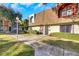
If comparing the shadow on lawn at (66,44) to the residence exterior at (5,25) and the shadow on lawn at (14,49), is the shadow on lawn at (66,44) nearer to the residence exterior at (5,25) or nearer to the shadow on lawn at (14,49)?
A: the shadow on lawn at (14,49)

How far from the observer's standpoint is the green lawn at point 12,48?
2434mm

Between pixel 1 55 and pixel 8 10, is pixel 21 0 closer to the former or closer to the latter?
pixel 8 10

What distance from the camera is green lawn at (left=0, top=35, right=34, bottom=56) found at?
243 cm

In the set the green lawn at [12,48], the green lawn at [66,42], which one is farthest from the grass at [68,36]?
the green lawn at [12,48]

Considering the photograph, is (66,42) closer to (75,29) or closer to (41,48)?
(75,29)

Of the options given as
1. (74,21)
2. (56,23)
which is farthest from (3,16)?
(74,21)

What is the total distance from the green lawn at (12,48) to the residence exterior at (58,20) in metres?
0.24

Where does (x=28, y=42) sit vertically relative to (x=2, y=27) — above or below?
below

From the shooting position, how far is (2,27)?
248 centimetres

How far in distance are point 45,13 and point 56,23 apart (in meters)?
0.17

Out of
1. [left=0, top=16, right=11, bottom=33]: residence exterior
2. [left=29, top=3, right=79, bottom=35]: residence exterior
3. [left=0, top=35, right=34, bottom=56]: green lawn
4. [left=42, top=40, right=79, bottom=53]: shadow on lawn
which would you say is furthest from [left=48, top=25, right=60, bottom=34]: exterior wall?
[left=0, top=16, right=11, bottom=33]: residence exterior

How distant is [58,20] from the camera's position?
8.23ft

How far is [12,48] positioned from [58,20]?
0.61 m

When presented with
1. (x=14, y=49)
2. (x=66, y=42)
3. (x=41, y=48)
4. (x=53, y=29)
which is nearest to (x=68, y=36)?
(x=66, y=42)
